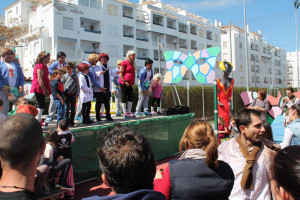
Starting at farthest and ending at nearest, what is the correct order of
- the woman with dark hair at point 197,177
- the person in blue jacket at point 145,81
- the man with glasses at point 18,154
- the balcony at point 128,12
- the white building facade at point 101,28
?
the balcony at point 128,12
the white building facade at point 101,28
the person in blue jacket at point 145,81
the woman with dark hair at point 197,177
the man with glasses at point 18,154

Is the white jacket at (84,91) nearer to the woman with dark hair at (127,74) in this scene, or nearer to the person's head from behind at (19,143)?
the woman with dark hair at (127,74)

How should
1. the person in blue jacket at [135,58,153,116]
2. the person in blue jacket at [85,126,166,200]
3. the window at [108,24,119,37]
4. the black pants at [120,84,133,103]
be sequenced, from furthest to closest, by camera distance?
the window at [108,24,119,37]
the person in blue jacket at [135,58,153,116]
the black pants at [120,84,133,103]
the person in blue jacket at [85,126,166,200]

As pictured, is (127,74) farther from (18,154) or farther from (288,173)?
(288,173)

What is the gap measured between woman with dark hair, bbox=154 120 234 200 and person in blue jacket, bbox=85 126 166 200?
2.07 ft

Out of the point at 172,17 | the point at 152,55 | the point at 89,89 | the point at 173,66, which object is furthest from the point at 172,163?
the point at 172,17

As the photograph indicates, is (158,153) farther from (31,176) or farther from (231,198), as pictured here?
(31,176)

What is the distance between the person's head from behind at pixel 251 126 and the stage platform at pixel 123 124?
154cm

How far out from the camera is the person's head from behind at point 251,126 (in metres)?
2.77

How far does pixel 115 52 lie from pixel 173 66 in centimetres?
3453

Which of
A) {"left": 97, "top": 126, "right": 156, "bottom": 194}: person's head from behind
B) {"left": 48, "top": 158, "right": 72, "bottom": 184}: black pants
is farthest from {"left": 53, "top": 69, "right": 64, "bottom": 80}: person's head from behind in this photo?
{"left": 97, "top": 126, "right": 156, "bottom": 194}: person's head from behind

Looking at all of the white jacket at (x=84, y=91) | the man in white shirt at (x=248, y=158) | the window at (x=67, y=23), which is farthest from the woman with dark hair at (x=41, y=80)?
the window at (x=67, y=23)

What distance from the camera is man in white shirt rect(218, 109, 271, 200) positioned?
256cm

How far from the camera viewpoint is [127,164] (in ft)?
4.47

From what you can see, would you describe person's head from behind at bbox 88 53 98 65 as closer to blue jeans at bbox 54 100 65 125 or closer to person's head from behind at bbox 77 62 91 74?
person's head from behind at bbox 77 62 91 74
